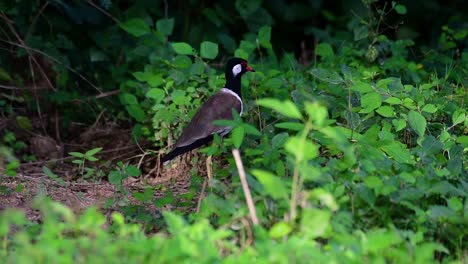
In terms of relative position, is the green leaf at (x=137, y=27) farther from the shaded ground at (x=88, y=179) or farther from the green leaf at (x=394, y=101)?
the green leaf at (x=394, y=101)

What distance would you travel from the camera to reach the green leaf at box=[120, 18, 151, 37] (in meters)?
7.32

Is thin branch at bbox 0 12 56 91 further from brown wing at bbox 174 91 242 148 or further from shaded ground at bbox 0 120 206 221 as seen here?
brown wing at bbox 174 91 242 148

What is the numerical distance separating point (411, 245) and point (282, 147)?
126 cm

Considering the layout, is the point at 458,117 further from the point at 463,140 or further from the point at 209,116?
the point at 209,116

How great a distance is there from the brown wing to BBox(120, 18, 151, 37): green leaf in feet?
3.81

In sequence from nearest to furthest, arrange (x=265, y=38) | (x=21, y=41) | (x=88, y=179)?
(x=88, y=179) < (x=265, y=38) < (x=21, y=41)

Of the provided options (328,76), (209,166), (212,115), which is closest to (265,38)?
(212,115)

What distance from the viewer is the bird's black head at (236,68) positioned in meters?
6.52

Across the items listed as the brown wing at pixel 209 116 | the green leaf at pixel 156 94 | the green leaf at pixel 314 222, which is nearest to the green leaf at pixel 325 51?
the brown wing at pixel 209 116

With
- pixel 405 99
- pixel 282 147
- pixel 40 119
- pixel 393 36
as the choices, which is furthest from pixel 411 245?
pixel 393 36

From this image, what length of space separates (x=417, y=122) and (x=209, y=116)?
4.45 ft

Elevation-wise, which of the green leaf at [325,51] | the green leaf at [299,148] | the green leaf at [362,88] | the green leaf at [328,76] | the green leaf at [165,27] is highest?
the green leaf at [299,148]

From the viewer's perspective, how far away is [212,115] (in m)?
6.21

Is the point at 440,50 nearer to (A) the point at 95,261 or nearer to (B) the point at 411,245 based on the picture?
(B) the point at 411,245
